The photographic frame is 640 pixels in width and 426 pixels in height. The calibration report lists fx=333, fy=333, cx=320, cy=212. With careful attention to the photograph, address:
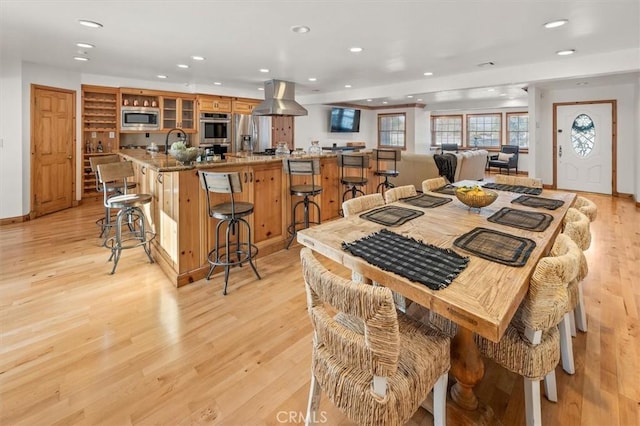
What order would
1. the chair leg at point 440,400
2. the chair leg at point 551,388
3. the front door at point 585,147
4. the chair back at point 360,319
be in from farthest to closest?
1. the front door at point 585,147
2. the chair leg at point 551,388
3. the chair leg at point 440,400
4. the chair back at point 360,319

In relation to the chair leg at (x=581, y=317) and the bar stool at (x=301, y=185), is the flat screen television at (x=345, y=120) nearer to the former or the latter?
the bar stool at (x=301, y=185)

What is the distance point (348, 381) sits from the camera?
3.75 feet

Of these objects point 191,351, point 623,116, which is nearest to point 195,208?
point 191,351

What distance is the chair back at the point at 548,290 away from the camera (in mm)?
1207

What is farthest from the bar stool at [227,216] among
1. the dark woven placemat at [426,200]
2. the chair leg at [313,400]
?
the chair leg at [313,400]

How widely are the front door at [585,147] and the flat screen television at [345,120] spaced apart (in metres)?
5.51

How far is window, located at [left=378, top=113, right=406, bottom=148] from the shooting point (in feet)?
38.2

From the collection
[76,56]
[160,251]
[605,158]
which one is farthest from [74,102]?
[605,158]

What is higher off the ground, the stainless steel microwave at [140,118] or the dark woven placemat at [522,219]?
the stainless steel microwave at [140,118]

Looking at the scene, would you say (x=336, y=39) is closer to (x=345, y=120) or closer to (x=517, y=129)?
(x=345, y=120)

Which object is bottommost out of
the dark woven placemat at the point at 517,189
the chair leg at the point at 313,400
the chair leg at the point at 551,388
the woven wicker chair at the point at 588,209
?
the chair leg at the point at 551,388

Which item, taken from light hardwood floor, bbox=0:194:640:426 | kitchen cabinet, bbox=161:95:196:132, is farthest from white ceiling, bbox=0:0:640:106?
light hardwood floor, bbox=0:194:640:426

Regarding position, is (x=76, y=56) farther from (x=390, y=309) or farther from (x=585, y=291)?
(x=585, y=291)

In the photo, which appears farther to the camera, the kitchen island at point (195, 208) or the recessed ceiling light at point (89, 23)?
the recessed ceiling light at point (89, 23)
